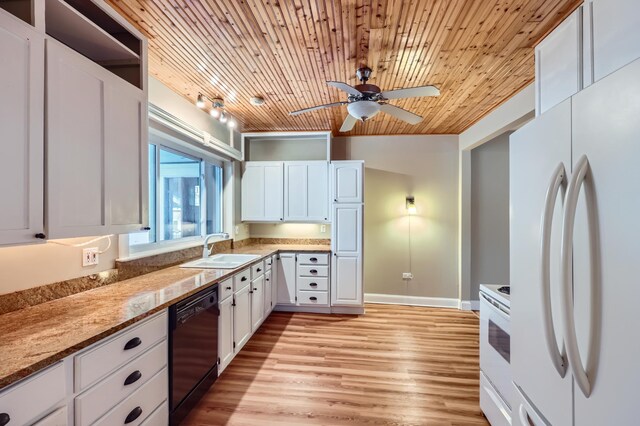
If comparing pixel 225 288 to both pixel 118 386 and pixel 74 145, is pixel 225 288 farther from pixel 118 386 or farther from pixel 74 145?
pixel 74 145

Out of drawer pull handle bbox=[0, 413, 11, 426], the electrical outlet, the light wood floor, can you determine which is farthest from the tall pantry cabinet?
drawer pull handle bbox=[0, 413, 11, 426]

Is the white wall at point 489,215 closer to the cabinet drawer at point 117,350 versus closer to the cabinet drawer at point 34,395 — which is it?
the cabinet drawer at point 117,350

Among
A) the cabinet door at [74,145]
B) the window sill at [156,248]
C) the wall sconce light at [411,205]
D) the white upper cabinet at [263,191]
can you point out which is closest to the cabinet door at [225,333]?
the window sill at [156,248]

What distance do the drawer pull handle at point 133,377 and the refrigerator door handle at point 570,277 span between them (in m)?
1.81

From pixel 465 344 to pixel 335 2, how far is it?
134 inches

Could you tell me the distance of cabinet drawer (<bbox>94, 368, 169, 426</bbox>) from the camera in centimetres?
134

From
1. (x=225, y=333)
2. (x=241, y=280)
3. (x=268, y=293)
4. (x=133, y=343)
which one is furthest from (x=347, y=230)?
(x=133, y=343)

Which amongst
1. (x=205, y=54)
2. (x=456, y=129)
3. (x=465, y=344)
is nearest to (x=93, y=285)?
(x=205, y=54)

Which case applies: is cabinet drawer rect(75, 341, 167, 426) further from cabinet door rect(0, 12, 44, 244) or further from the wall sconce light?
the wall sconce light

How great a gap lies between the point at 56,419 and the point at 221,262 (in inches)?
77.6

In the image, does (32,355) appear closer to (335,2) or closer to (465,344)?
(335,2)

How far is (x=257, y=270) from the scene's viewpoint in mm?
3316

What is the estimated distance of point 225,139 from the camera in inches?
155

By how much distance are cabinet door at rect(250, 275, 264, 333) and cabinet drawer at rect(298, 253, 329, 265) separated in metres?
0.74
